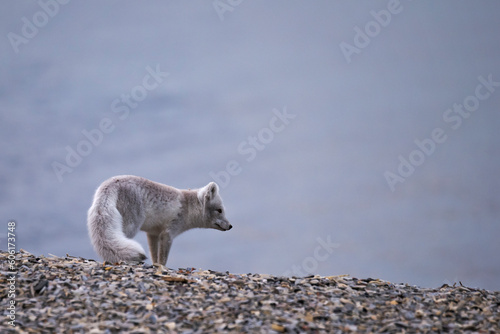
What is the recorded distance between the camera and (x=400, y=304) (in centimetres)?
574

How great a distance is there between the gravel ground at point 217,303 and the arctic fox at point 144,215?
737 mm

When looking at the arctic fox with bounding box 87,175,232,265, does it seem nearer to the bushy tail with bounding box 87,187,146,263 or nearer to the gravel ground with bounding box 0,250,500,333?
the bushy tail with bounding box 87,187,146,263

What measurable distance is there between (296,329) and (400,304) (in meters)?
1.71

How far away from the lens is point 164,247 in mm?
9008

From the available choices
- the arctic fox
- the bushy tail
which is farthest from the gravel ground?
the arctic fox

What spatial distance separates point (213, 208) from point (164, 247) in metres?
1.35

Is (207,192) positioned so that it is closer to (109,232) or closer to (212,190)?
(212,190)

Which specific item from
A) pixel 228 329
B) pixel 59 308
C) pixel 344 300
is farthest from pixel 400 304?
pixel 59 308

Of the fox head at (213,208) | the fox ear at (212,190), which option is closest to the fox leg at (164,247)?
the fox head at (213,208)

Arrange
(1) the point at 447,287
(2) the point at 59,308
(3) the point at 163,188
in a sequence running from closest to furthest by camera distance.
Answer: (2) the point at 59,308 → (1) the point at 447,287 → (3) the point at 163,188

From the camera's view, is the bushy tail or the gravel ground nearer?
the gravel ground

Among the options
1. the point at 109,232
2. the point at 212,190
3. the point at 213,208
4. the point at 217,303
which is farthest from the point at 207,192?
the point at 217,303

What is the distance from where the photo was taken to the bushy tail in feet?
23.4

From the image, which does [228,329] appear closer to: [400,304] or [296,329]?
[296,329]
